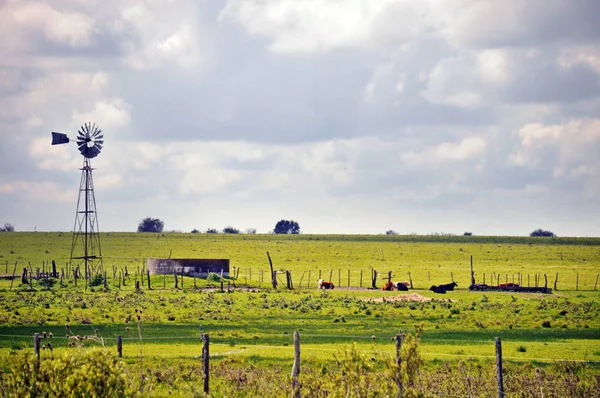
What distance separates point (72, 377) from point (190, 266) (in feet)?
225

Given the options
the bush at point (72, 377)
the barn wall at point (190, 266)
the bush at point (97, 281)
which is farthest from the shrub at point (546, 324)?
the bush at point (97, 281)

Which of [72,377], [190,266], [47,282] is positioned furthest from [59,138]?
[72,377]

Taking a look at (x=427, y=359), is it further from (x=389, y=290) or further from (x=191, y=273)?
(x=191, y=273)

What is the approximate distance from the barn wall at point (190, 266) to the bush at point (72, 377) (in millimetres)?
66255

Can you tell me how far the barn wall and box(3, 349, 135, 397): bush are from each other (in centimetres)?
6625

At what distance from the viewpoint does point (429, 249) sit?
144875 millimetres

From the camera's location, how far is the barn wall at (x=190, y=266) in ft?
282

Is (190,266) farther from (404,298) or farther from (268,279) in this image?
(404,298)

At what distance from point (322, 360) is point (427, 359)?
4.29 m

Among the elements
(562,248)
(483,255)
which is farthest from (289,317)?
(562,248)

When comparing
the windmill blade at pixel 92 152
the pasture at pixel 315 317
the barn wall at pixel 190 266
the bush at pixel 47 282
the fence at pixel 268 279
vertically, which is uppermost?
the windmill blade at pixel 92 152

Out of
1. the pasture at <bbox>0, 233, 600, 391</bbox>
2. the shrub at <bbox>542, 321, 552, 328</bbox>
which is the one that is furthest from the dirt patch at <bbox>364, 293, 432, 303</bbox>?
the shrub at <bbox>542, 321, 552, 328</bbox>

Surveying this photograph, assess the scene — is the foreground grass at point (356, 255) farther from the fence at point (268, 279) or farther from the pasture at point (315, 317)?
the pasture at point (315, 317)

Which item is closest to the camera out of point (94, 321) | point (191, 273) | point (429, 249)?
point (94, 321)
